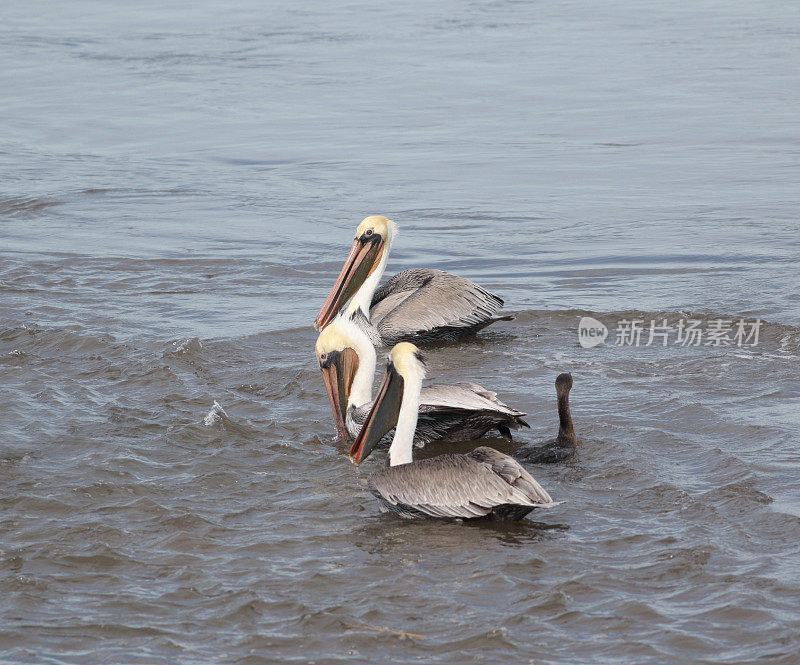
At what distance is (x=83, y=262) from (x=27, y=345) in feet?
6.67

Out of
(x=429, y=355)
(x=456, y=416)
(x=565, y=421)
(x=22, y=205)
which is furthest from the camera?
(x=22, y=205)

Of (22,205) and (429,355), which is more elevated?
(22,205)

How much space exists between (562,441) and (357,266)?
8.55ft

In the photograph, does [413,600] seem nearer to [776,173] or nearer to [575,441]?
[575,441]

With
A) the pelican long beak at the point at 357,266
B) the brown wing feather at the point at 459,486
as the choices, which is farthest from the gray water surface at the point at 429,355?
the pelican long beak at the point at 357,266

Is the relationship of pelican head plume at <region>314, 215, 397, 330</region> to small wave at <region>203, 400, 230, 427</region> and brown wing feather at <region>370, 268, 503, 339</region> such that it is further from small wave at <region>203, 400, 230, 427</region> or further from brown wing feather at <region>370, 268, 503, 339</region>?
small wave at <region>203, 400, 230, 427</region>

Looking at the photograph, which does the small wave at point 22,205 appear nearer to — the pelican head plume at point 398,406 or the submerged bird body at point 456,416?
the submerged bird body at point 456,416

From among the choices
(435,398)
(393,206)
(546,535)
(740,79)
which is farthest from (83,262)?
(740,79)

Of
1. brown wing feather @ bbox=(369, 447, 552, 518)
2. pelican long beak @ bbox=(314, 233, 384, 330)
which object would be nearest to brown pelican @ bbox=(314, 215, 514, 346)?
pelican long beak @ bbox=(314, 233, 384, 330)

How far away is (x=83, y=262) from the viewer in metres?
8.69

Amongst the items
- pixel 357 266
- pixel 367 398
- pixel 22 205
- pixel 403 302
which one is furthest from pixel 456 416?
pixel 22 205

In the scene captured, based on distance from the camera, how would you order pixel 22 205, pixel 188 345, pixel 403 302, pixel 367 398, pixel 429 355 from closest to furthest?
pixel 367 398 → pixel 188 345 → pixel 429 355 → pixel 403 302 → pixel 22 205

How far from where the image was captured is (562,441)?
16.4 ft

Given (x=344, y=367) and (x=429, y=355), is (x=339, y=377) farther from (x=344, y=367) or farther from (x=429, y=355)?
(x=429, y=355)
